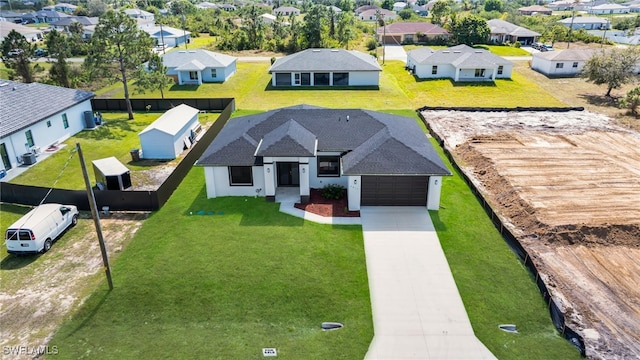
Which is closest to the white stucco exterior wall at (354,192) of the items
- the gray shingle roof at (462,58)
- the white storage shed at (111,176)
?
the white storage shed at (111,176)

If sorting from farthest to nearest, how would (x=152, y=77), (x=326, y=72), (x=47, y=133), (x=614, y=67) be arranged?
(x=326, y=72)
(x=614, y=67)
(x=152, y=77)
(x=47, y=133)

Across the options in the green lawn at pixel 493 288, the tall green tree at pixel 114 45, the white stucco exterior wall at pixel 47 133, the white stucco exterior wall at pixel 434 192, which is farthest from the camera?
the tall green tree at pixel 114 45

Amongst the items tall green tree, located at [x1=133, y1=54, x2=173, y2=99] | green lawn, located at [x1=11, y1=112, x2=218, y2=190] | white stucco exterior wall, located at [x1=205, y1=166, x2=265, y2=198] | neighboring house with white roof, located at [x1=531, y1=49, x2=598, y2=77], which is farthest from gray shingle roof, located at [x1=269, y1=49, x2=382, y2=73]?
white stucco exterior wall, located at [x1=205, y1=166, x2=265, y2=198]

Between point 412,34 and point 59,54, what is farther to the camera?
point 412,34

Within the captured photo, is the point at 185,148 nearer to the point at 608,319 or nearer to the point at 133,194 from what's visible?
the point at 133,194

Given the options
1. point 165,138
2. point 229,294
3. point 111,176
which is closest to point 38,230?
point 111,176

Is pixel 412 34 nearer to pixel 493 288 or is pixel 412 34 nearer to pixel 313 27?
pixel 313 27
